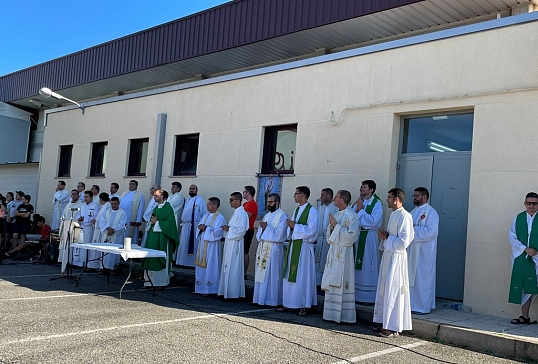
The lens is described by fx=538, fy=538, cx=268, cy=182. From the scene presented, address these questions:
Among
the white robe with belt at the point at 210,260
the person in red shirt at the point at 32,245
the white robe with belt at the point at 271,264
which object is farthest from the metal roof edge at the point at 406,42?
the person in red shirt at the point at 32,245

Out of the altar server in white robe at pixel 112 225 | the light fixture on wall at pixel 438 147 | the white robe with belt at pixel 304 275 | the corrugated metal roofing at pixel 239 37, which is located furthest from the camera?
the altar server in white robe at pixel 112 225

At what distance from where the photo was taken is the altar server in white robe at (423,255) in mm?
7992

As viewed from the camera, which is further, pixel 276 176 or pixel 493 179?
pixel 276 176

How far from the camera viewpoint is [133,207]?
13586 millimetres

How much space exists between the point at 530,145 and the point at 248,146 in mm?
5894

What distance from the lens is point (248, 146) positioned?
11.8 meters

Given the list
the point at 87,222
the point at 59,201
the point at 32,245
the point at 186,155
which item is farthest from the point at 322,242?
the point at 59,201

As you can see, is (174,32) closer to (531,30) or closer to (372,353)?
(531,30)

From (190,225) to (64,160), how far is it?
7.43m

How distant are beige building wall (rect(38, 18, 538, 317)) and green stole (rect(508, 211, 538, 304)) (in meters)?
0.44

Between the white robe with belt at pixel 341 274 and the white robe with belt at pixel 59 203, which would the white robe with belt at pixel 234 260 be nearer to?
the white robe with belt at pixel 341 274

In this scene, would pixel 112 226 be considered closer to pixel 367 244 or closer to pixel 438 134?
pixel 367 244

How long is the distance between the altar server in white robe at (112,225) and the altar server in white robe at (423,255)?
22.1 ft

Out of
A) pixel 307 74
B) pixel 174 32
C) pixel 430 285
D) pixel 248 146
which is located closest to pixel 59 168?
pixel 174 32
